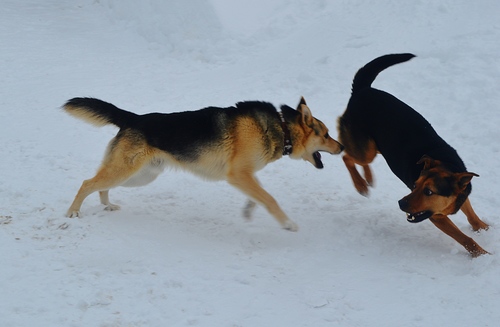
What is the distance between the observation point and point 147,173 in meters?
6.15

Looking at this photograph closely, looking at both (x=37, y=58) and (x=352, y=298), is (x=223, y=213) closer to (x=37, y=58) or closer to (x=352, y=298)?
(x=352, y=298)

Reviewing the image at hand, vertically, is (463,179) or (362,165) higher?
(463,179)

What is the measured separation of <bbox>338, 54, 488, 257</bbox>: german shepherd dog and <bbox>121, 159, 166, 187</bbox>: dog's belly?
8.25 feet

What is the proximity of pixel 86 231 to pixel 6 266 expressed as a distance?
1.02 meters

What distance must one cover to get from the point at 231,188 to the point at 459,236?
3180 mm

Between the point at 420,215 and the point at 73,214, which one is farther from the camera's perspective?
the point at 73,214

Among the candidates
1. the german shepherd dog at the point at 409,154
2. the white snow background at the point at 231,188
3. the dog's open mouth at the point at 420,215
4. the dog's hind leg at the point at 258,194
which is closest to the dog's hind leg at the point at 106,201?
the white snow background at the point at 231,188

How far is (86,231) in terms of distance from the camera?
17.8 ft

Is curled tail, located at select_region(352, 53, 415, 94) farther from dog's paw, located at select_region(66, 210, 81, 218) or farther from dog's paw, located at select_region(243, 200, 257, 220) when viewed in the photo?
dog's paw, located at select_region(66, 210, 81, 218)

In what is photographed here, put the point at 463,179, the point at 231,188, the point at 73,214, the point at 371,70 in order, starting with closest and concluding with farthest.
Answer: the point at 463,179, the point at 73,214, the point at 371,70, the point at 231,188

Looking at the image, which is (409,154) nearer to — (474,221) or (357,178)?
(474,221)

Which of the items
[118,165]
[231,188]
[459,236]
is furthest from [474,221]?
[118,165]

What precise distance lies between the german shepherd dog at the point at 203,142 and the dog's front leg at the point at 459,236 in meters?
1.72

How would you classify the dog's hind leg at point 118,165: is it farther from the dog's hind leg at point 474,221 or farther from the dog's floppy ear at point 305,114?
the dog's hind leg at point 474,221
